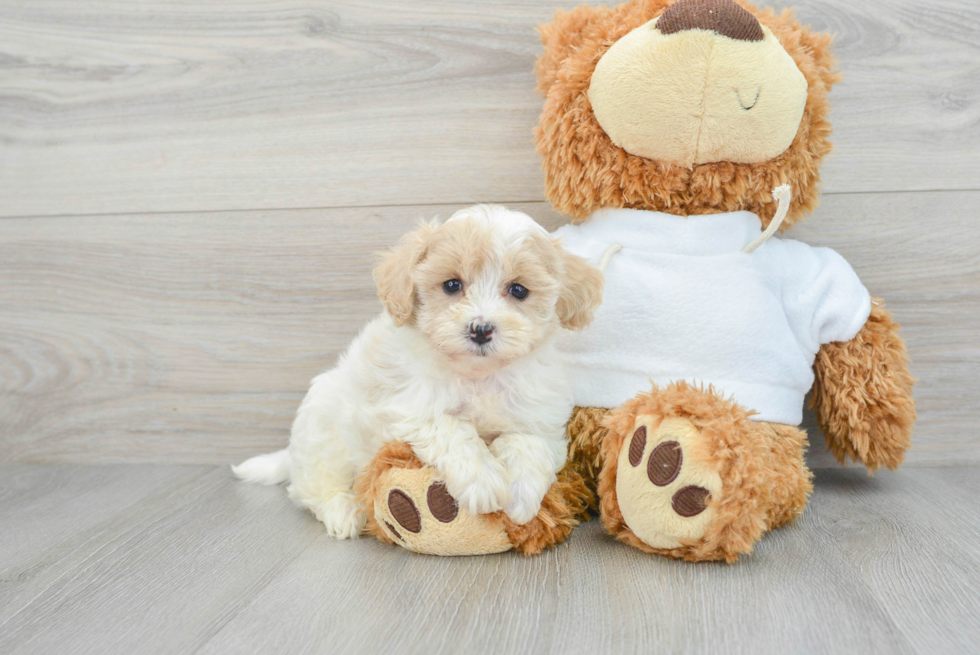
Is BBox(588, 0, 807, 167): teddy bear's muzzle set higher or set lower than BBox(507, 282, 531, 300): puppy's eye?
higher

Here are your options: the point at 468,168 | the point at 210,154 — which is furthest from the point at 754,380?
the point at 210,154

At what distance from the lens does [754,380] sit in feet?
4.68

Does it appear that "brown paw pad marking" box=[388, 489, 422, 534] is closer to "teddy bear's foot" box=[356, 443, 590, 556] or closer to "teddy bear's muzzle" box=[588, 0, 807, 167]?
"teddy bear's foot" box=[356, 443, 590, 556]

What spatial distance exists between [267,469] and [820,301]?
1.29 metres

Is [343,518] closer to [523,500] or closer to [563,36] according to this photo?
[523,500]

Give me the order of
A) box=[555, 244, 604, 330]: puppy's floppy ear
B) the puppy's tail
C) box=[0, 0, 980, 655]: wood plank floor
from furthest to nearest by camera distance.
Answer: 1. the puppy's tail
2. box=[0, 0, 980, 655]: wood plank floor
3. box=[555, 244, 604, 330]: puppy's floppy ear

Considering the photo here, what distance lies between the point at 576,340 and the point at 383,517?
0.50 m

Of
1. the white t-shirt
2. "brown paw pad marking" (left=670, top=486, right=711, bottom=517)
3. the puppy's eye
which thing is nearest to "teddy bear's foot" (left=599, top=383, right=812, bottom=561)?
"brown paw pad marking" (left=670, top=486, right=711, bottom=517)

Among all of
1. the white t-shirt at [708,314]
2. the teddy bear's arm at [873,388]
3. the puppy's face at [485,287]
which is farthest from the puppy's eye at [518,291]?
the teddy bear's arm at [873,388]

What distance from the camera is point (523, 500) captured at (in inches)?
49.2

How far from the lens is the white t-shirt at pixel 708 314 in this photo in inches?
56.2

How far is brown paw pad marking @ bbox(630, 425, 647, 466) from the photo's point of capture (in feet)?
4.12

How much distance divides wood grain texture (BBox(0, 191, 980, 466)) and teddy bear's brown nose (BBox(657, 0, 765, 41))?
1.78 feet

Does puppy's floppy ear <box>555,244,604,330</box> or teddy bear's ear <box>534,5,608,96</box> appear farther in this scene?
teddy bear's ear <box>534,5,608,96</box>
